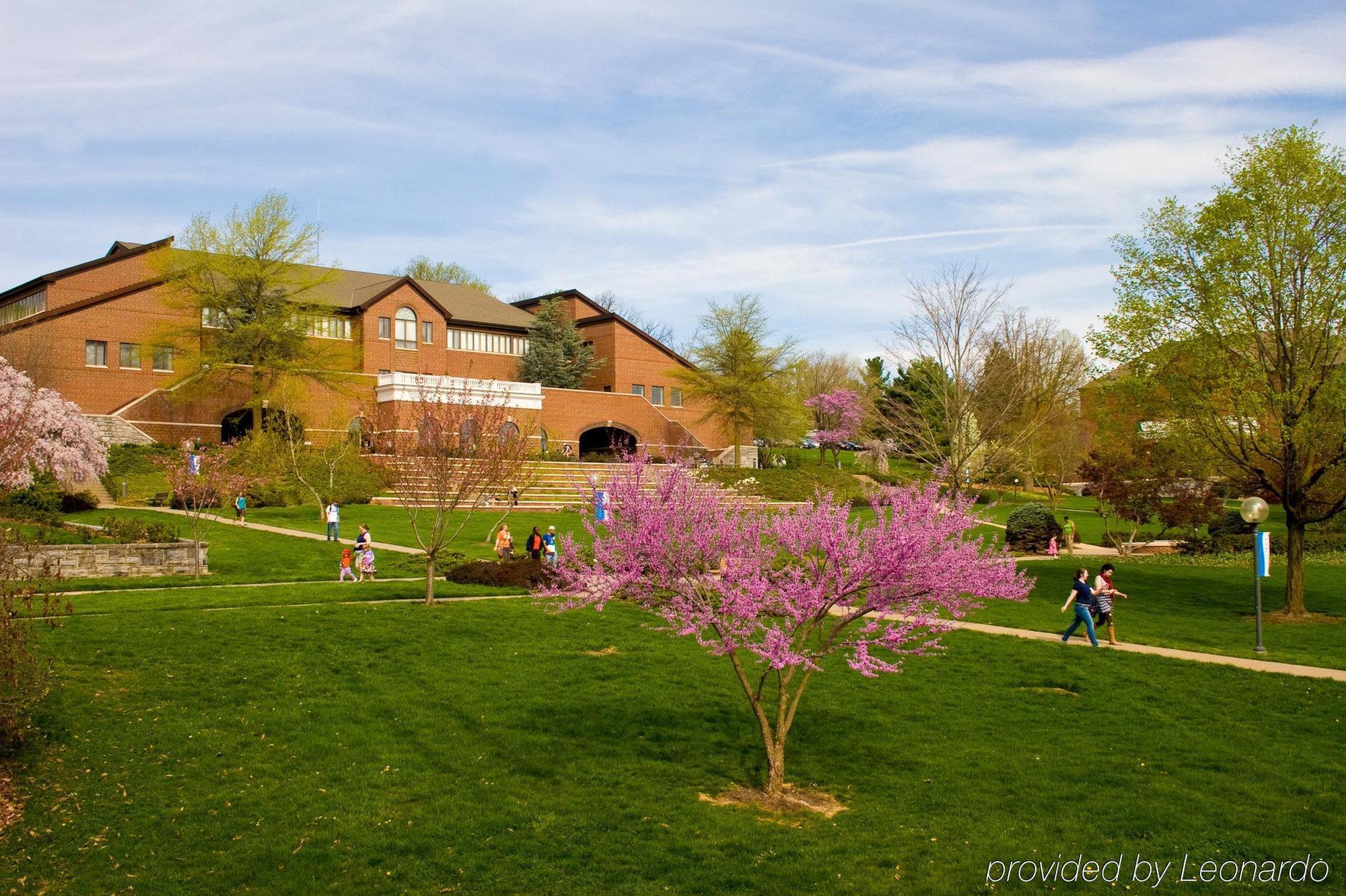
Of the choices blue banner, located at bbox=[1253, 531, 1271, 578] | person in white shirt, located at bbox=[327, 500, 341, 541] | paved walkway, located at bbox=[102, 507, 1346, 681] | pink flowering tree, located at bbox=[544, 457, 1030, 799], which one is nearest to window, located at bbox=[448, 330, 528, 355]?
person in white shirt, located at bbox=[327, 500, 341, 541]

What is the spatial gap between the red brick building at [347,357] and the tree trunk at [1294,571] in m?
25.9

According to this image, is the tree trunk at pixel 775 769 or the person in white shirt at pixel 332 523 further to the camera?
the person in white shirt at pixel 332 523

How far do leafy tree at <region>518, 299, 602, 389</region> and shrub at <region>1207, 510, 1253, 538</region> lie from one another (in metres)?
38.2

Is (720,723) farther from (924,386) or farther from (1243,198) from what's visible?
(924,386)

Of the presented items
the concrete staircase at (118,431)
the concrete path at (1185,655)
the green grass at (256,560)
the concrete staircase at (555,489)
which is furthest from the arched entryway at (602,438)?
the concrete path at (1185,655)

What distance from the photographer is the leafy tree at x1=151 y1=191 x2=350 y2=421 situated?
159ft

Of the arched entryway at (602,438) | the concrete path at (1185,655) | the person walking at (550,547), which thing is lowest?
the concrete path at (1185,655)

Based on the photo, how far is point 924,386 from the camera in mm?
64688

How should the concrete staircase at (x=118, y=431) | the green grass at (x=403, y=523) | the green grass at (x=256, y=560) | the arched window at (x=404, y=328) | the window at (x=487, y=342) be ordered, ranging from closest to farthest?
1. the green grass at (x=256, y=560)
2. the green grass at (x=403, y=523)
3. the concrete staircase at (x=118, y=431)
4. the arched window at (x=404, y=328)
5. the window at (x=487, y=342)

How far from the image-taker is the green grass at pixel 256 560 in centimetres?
2403

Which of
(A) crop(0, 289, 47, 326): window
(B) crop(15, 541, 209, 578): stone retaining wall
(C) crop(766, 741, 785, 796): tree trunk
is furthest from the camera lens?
(A) crop(0, 289, 47, 326): window

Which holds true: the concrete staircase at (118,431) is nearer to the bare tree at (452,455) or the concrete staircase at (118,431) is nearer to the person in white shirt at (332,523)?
the person in white shirt at (332,523)

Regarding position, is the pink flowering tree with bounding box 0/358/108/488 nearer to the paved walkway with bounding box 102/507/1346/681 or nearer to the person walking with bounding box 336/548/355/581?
the person walking with bounding box 336/548/355/581

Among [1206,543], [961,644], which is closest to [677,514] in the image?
[961,644]
